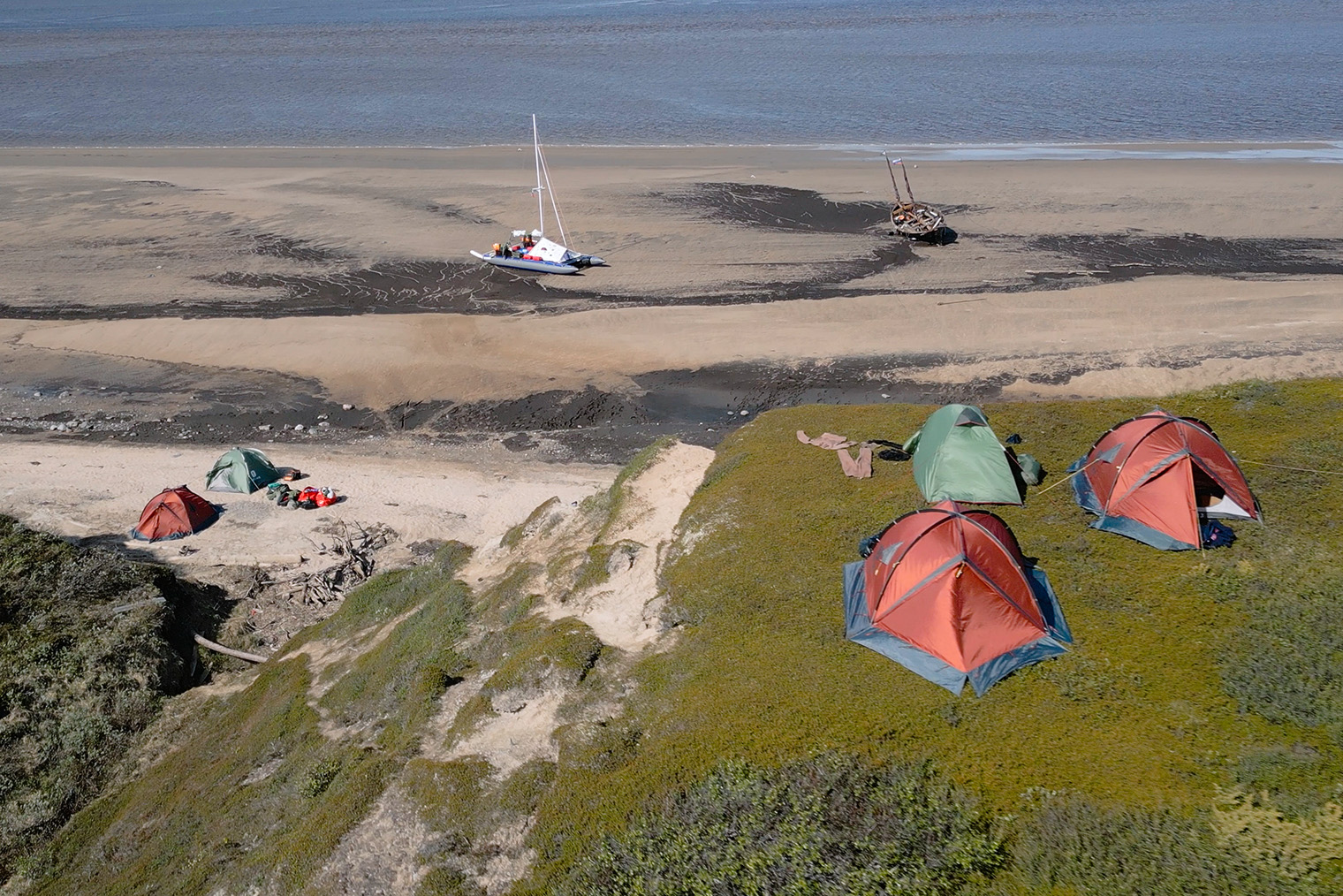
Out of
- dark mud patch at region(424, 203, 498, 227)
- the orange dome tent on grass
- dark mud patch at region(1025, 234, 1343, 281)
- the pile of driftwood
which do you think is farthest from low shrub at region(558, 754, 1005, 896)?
dark mud patch at region(424, 203, 498, 227)

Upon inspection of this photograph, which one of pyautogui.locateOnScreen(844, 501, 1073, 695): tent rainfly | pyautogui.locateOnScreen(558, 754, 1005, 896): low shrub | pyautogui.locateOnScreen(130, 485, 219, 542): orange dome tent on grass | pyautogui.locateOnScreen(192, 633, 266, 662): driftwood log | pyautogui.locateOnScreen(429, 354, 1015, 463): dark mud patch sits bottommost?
pyautogui.locateOnScreen(192, 633, 266, 662): driftwood log

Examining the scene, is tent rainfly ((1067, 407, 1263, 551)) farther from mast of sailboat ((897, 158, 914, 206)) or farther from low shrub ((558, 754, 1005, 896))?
mast of sailboat ((897, 158, 914, 206))

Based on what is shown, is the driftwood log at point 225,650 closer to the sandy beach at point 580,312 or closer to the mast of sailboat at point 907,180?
the sandy beach at point 580,312

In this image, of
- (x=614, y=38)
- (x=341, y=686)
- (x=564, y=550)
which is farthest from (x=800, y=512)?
(x=614, y=38)

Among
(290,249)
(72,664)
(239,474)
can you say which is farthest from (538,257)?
(72,664)

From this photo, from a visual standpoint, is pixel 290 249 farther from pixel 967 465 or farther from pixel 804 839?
pixel 804 839

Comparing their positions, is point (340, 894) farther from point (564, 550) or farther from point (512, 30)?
point (512, 30)
